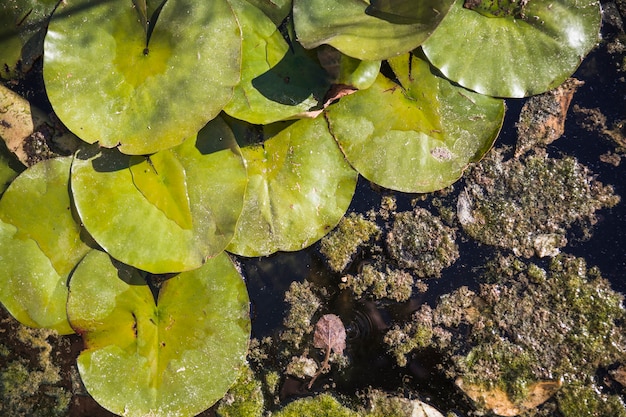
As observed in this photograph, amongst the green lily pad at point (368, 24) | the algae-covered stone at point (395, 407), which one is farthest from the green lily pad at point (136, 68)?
the algae-covered stone at point (395, 407)

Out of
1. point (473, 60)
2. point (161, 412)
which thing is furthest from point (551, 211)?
point (161, 412)

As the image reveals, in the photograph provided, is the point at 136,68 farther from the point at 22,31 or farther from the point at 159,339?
the point at 159,339

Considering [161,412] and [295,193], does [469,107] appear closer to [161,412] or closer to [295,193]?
[295,193]

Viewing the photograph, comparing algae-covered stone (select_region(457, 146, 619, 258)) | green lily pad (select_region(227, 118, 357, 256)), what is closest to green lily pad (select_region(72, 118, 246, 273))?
green lily pad (select_region(227, 118, 357, 256))

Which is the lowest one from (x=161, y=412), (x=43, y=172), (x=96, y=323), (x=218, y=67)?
(x=161, y=412)

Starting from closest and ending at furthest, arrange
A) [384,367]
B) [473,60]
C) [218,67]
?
[218,67] < [473,60] < [384,367]

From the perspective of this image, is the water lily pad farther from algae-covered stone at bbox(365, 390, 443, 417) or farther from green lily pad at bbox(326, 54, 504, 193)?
algae-covered stone at bbox(365, 390, 443, 417)

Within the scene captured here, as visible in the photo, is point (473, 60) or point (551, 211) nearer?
point (473, 60)
